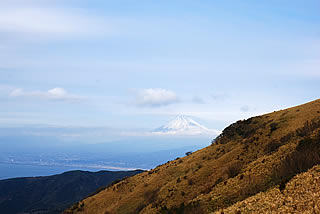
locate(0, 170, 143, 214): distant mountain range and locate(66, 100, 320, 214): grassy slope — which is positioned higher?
locate(66, 100, 320, 214): grassy slope

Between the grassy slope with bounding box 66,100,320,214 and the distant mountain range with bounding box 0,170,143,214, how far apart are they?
11506cm

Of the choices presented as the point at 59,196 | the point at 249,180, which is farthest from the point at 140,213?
the point at 59,196

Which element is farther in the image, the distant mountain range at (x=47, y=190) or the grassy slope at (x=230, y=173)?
the distant mountain range at (x=47, y=190)

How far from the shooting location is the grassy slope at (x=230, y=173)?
19562mm

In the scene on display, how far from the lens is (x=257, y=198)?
52.0 ft

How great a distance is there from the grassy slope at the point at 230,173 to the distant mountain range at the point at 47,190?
115058 millimetres

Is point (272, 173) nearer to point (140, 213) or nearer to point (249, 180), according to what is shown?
point (249, 180)

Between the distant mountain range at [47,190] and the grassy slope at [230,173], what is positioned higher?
the grassy slope at [230,173]

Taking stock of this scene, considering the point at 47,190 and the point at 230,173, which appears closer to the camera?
the point at 230,173

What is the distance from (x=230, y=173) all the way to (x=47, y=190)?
171 m

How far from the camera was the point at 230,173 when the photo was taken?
2483cm

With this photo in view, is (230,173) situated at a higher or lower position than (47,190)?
higher

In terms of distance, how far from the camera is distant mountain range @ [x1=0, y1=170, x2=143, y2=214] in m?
147

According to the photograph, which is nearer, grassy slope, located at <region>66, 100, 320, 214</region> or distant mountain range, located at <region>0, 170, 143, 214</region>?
grassy slope, located at <region>66, 100, 320, 214</region>
